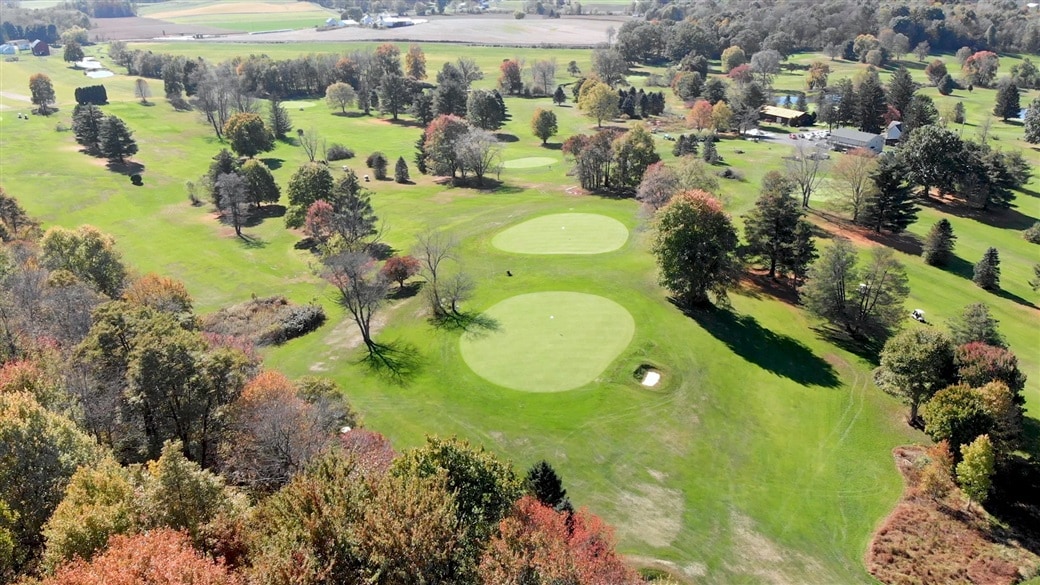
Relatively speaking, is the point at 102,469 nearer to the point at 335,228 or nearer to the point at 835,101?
the point at 335,228

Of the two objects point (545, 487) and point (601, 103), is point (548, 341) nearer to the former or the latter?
point (545, 487)

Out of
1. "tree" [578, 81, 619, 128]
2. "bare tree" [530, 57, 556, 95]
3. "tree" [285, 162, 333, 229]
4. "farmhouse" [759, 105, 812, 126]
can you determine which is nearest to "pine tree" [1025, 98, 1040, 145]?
"farmhouse" [759, 105, 812, 126]

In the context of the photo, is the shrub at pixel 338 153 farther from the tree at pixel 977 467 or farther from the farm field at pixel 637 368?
the tree at pixel 977 467

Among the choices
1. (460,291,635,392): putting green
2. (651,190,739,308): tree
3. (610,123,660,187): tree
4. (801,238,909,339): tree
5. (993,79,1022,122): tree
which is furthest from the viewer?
(993,79,1022,122): tree

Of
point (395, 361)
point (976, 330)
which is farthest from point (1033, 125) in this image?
point (395, 361)

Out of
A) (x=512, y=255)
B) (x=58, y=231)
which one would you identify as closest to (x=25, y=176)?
(x=58, y=231)

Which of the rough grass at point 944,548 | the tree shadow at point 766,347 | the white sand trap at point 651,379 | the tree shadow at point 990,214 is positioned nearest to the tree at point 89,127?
the white sand trap at point 651,379

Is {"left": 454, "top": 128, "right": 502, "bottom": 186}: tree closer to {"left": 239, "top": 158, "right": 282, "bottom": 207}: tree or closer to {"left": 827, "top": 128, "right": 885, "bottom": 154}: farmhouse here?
{"left": 239, "top": 158, "right": 282, "bottom": 207}: tree
